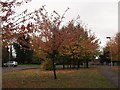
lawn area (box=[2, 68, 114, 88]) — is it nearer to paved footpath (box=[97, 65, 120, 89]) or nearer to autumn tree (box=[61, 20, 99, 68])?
paved footpath (box=[97, 65, 120, 89])

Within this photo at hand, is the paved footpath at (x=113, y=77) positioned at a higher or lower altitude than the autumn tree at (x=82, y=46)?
lower

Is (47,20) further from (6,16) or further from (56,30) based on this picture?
(6,16)

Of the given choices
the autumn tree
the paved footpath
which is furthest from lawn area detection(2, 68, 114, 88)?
the autumn tree

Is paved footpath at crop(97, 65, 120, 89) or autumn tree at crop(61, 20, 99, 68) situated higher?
autumn tree at crop(61, 20, 99, 68)

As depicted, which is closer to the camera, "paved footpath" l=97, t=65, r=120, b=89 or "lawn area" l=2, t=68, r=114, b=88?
"lawn area" l=2, t=68, r=114, b=88

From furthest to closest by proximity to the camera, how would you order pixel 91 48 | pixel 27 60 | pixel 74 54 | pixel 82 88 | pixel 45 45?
1. pixel 27 60
2. pixel 91 48
3. pixel 74 54
4. pixel 45 45
5. pixel 82 88

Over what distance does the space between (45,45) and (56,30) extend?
1.53 m

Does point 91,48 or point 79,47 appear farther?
point 91,48

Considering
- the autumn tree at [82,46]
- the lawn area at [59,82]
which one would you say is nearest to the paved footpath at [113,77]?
the lawn area at [59,82]

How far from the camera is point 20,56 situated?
313 feet

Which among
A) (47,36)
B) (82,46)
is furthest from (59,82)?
(82,46)

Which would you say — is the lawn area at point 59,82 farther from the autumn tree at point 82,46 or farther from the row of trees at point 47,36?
the autumn tree at point 82,46

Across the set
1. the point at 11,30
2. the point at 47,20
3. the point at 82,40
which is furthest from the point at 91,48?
the point at 11,30

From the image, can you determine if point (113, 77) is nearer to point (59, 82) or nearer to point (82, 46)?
point (59, 82)
